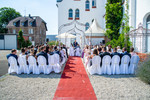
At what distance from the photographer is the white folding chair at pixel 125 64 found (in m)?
8.46

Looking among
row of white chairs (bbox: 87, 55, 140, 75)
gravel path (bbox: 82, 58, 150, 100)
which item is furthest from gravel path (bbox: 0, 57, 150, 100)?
row of white chairs (bbox: 87, 55, 140, 75)

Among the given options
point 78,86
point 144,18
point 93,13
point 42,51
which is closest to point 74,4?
point 93,13

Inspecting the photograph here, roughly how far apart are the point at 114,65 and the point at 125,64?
65cm

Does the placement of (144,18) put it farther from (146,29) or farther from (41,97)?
(41,97)

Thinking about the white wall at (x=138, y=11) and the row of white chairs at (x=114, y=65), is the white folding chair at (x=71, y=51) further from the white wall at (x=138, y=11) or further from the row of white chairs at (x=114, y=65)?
the row of white chairs at (x=114, y=65)

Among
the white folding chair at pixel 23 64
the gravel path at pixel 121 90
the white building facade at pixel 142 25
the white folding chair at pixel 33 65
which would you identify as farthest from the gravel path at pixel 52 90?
the white building facade at pixel 142 25

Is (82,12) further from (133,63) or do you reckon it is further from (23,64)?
(23,64)

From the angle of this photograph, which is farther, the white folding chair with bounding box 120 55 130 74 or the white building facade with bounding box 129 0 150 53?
the white building facade with bounding box 129 0 150 53

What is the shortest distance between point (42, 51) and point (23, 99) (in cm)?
391

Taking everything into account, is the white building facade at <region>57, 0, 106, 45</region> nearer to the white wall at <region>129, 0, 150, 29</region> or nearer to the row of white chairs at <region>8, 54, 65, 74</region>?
the white wall at <region>129, 0, 150, 29</region>

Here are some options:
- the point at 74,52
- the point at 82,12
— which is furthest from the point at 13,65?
the point at 82,12

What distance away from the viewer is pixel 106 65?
855 centimetres

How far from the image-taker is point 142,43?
11727mm

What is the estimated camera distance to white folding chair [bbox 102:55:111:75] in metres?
8.37
